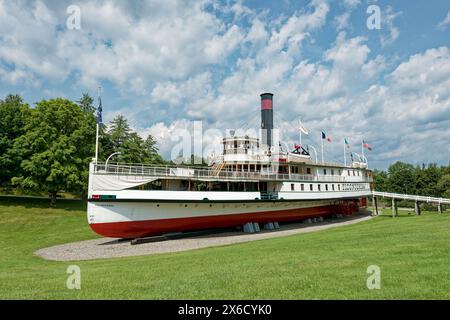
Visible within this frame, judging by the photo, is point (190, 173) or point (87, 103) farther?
point (87, 103)

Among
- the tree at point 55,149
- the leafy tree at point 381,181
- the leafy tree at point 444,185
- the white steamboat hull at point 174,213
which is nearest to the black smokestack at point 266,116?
Answer: the white steamboat hull at point 174,213

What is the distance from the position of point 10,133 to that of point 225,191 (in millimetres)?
32990

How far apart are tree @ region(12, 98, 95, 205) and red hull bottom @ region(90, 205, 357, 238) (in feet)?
55.6

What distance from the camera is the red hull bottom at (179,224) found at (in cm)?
2019

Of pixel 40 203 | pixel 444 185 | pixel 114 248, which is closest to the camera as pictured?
pixel 114 248

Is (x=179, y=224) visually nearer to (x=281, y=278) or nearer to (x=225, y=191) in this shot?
(x=225, y=191)

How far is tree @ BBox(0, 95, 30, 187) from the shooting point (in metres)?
35.3

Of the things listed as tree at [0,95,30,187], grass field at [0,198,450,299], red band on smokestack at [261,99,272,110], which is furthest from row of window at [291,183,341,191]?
tree at [0,95,30,187]

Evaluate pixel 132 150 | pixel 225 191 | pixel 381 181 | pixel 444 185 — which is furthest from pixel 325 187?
pixel 381 181

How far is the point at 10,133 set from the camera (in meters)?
39.2

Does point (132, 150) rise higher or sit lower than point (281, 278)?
higher

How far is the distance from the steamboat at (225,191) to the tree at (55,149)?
16.8 m

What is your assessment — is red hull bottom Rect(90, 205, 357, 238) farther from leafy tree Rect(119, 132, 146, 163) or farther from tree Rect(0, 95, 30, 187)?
leafy tree Rect(119, 132, 146, 163)

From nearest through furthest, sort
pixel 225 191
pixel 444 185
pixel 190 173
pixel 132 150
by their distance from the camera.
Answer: pixel 190 173 < pixel 225 191 < pixel 132 150 < pixel 444 185
